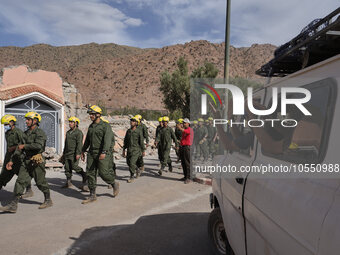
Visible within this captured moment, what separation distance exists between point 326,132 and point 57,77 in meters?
12.4

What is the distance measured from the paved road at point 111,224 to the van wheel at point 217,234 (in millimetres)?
428

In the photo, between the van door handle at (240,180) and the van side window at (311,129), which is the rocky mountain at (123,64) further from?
the van side window at (311,129)

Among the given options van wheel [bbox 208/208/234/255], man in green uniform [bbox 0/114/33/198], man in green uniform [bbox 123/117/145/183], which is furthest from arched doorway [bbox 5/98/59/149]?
van wheel [bbox 208/208/234/255]

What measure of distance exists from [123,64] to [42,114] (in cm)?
6290

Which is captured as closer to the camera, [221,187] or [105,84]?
[221,187]

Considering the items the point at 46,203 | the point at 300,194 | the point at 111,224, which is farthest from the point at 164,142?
the point at 300,194

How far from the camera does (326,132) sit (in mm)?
1496

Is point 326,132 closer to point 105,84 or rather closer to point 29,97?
point 29,97

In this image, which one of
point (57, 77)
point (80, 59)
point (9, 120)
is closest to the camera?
point (9, 120)

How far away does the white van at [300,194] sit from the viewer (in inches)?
51.6

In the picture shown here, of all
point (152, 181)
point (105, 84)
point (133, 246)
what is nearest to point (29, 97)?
point (152, 181)

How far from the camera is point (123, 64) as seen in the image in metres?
72.1

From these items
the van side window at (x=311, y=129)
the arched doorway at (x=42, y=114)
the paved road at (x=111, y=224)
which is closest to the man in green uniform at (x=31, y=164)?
the paved road at (x=111, y=224)

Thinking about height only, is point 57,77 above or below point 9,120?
above
